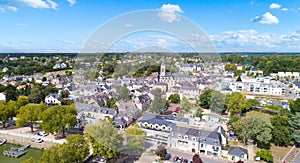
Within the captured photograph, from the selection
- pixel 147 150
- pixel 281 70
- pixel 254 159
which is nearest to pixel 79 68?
pixel 147 150

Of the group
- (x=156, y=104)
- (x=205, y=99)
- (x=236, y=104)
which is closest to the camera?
(x=156, y=104)

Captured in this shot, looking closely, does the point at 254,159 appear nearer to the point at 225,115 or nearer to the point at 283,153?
the point at 283,153

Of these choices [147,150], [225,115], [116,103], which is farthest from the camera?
[225,115]

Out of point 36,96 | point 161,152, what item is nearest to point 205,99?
point 161,152

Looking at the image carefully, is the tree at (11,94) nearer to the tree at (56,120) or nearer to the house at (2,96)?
the house at (2,96)

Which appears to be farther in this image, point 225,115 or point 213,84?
point 213,84

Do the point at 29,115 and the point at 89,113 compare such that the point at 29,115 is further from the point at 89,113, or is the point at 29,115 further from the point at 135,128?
the point at 135,128

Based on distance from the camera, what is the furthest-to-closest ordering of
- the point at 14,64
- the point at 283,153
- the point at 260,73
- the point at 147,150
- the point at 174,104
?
the point at 14,64 < the point at 260,73 < the point at 174,104 < the point at 283,153 < the point at 147,150
